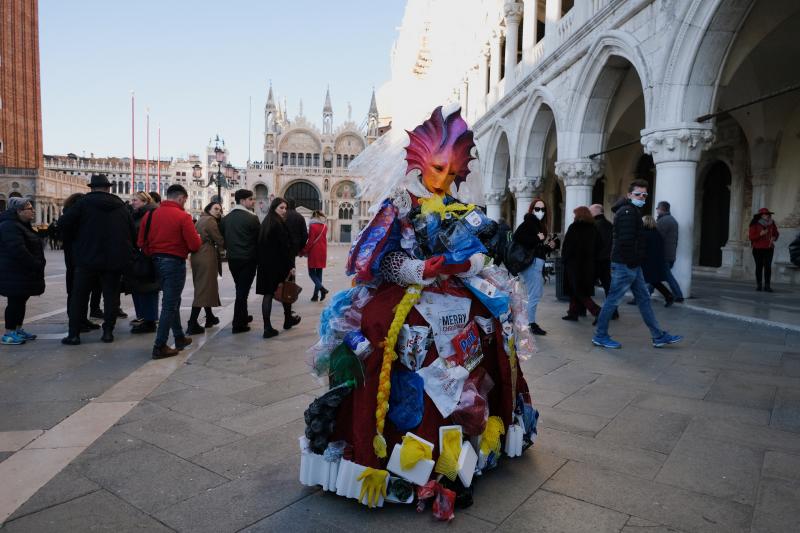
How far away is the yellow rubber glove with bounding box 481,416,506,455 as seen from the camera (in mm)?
2549

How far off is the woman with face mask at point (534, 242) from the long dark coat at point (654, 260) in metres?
2.34

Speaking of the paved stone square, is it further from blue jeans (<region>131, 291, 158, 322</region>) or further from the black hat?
the black hat

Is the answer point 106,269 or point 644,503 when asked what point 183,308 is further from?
point 644,503

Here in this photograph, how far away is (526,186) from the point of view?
51.2 ft

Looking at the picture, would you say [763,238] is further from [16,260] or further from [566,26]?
[16,260]

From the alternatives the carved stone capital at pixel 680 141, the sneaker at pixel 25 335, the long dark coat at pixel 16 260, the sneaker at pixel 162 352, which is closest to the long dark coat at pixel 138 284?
the long dark coat at pixel 16 260

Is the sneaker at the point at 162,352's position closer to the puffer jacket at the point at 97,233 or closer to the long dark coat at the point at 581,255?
the puffer jacket at the point at 97,233

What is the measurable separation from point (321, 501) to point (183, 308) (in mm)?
6810

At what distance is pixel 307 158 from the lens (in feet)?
243

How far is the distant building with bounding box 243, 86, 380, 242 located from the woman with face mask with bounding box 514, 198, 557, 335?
60464mm

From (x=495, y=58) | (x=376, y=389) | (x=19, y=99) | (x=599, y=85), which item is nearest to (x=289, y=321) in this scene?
(x=376, y=389)

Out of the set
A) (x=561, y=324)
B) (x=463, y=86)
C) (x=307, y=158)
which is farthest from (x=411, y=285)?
(x=307, y=158)

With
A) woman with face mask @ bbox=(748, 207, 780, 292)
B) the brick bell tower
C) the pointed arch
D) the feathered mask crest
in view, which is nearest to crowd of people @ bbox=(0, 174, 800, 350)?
the feathered mask crest

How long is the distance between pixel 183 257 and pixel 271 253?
3.73ft
